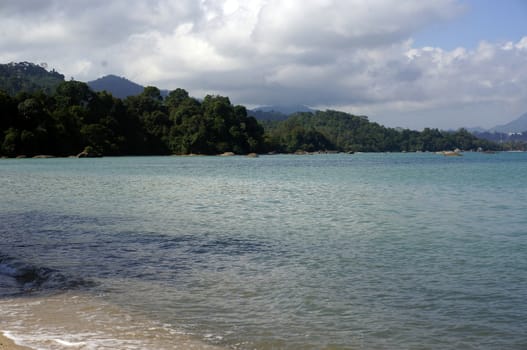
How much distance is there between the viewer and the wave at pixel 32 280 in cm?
1012

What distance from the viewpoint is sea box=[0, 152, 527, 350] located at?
24.3 ft

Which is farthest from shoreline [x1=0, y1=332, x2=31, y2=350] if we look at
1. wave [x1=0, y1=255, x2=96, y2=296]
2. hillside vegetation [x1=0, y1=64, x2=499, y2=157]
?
hillside vegetation [x1=0, y1=64, x2=499, y2=157]

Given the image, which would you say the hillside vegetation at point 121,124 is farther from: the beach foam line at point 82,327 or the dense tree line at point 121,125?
the beach foam line at point 82,327

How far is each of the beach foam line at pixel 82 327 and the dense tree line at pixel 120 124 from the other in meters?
111

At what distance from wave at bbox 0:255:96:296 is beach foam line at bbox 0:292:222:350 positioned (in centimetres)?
82

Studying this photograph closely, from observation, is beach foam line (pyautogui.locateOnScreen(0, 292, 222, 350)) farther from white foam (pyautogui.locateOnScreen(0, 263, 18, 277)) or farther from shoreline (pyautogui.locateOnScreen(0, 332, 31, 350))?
white foam (pyautogui.locateOnScreen(0, 263, 18, 277))

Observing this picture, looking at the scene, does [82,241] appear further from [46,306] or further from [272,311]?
[272,311]

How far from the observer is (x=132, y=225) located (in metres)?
18.9

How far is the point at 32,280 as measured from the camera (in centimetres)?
1086

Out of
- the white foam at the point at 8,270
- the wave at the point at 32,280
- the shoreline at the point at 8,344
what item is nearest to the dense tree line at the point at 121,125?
the white foam at the point at 8,270

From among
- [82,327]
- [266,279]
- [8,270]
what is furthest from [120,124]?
[82,327]

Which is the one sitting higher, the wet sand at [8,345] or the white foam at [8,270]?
the wet sand at [8,345]

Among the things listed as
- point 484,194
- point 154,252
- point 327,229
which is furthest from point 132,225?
point 484,194

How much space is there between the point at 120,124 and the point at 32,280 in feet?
454
